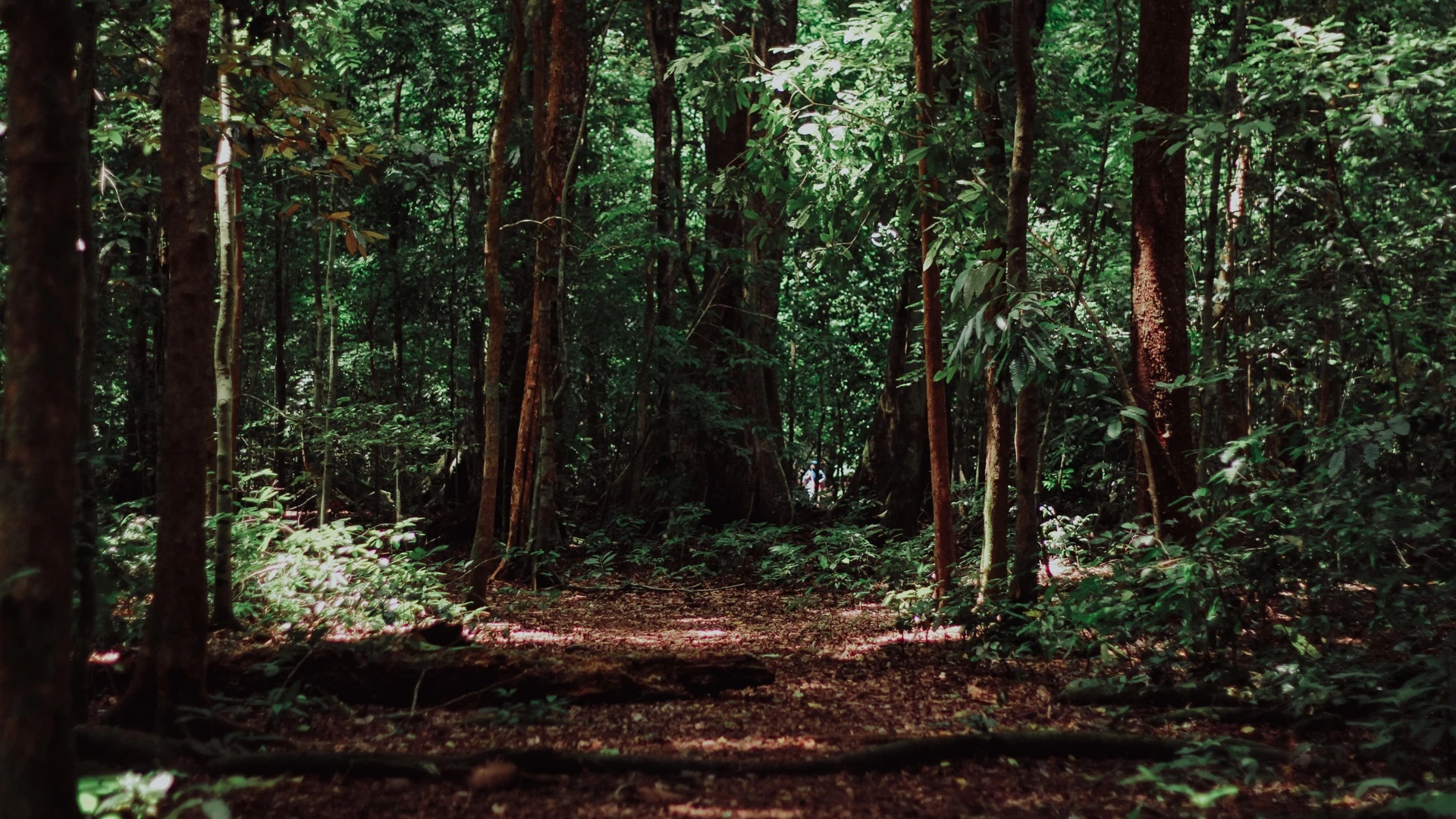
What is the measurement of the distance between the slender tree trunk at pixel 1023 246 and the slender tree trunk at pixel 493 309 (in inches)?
156

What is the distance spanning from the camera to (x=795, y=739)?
4.78 m

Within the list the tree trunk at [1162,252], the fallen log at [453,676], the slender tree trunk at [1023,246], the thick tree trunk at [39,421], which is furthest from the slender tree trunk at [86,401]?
the tree trunk at [1162,252]

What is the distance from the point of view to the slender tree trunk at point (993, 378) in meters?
6.85

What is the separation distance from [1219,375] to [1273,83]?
246cm

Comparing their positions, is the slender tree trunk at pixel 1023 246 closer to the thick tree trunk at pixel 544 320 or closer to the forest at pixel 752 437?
the forest at pixel 752 437

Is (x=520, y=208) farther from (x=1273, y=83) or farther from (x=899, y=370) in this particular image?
(x=1273, y=83)

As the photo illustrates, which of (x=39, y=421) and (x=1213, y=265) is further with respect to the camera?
(x=1213, y=265)

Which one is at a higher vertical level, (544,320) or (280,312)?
(280,312)

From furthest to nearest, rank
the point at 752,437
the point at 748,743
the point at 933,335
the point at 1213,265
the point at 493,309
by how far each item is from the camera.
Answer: the point at 752,437
the point at 1213,265
the point at 493,309
the point at 933,335
the point at 748,743

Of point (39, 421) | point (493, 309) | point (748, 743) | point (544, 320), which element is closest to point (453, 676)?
point (748, 743)

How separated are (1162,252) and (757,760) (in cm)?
533

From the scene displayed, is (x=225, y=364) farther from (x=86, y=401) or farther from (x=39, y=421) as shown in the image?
(x=39, y=421)

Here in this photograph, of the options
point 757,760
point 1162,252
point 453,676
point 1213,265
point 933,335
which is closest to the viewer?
point 757,760

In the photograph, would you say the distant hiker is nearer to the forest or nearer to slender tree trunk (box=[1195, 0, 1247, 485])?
the forest
